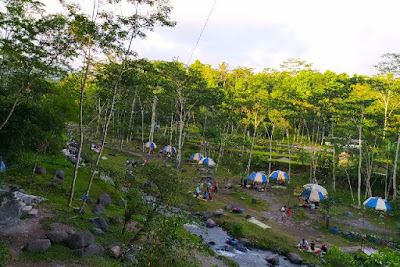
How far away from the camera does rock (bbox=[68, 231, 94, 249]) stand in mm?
12594

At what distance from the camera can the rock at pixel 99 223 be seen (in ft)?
51.7

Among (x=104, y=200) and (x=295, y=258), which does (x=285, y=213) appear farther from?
(x=104, y=200)

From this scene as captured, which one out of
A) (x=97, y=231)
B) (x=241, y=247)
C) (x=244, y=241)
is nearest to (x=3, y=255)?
(x=97, y=231)

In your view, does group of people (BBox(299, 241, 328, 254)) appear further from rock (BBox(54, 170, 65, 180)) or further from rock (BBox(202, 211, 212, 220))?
rock (BBox(54, 170, 65, 180))

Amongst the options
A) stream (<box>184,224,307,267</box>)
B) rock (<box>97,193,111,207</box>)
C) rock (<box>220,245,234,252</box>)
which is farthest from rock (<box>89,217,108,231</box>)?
rock (<box>220,245,234,252</box>)

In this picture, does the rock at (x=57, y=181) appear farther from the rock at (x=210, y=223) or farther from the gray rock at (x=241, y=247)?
the gray rock at (x=241, y=247)

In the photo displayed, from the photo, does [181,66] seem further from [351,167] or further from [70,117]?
[351,167]

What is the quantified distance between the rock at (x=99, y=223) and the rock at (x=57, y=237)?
9.17 feet

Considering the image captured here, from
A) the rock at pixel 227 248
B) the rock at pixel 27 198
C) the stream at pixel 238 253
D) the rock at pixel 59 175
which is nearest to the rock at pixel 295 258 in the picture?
the stream at pixel 238 253

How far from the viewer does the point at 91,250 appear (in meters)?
12.6

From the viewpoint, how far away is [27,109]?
1805cm

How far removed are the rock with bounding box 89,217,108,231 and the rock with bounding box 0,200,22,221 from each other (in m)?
3.58

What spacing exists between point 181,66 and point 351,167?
2391 cm

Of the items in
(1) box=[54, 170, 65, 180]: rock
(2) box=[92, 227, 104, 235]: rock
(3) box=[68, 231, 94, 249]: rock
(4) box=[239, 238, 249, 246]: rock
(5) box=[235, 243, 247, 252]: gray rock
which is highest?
(1) box=[54, 170, 65, 180]: rock
